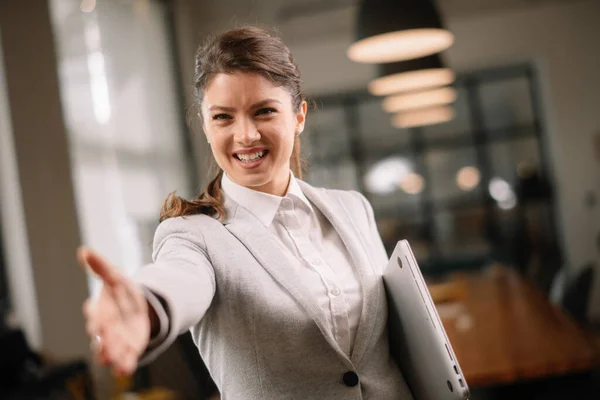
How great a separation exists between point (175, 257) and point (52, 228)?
14.1 ft

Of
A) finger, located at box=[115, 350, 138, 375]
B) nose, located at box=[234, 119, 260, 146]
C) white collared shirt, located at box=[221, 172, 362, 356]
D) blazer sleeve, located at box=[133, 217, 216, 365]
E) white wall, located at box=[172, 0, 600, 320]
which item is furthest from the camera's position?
white wall, located at box=[172, 0, 600, 320]

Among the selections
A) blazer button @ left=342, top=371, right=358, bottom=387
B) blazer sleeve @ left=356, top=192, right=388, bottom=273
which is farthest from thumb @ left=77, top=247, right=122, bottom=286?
blazer sleeve @ left=356, top=192, right=388, bottom=273

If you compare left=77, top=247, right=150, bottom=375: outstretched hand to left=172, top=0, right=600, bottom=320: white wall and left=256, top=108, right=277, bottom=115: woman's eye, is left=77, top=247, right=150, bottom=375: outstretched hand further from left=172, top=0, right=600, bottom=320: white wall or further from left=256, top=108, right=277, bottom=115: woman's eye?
left=172, top=0, right=600, bottom=320: white wall

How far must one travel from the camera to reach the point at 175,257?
Result: 1.04m

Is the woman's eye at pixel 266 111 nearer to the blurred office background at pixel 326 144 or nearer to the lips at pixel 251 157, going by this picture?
the lips at pixel 251 157

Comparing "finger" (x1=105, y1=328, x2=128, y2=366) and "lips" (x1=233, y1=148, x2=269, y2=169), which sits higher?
"lips" (x1=233, y1=148, x2=269, y2=169)

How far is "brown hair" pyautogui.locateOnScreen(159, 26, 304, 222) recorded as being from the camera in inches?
44.0

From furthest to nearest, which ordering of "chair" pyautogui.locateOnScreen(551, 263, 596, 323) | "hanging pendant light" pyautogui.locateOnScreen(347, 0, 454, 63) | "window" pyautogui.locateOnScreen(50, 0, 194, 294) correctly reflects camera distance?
"window" pyautogui.locateOnScreen(50, 0, 194, 294)
"chair" pyautogui.locateOnScreen(551, 263, 596, 323)
"hanging pendant light" pyautogui.locateOnScreen(347, 0, 454, 63)

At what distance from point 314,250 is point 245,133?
0.28 m

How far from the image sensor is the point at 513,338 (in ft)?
9.95

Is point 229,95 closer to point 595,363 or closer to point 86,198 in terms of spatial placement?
point 595,363

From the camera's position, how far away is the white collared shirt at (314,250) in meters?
1.20

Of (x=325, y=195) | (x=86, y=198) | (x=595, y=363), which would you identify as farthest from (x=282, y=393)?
(x=86, y=198)

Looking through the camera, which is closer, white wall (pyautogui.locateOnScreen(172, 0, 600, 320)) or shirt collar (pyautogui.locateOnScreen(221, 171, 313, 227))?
shirt collar (pyautogui.locateOnScreen(221, 171, 313, 227))
